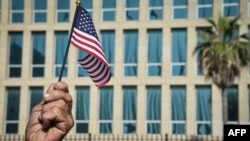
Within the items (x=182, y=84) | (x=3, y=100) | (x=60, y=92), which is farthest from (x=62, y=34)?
(x=60, y=92)

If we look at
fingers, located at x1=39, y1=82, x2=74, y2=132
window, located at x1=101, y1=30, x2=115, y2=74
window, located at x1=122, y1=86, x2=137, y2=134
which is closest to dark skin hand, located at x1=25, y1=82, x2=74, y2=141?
fingers, located at x1=39, y1=82, x2=74, y2=132

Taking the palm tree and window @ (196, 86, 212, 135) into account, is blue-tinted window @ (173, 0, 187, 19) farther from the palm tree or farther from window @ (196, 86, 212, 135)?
window @ (196, 86, 212, 135)

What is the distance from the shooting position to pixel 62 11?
3447 centimetres

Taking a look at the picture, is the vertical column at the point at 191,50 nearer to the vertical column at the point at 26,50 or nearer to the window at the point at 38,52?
the window at the point at 38,52

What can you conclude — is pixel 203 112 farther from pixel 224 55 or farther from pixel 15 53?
pixel 15 53

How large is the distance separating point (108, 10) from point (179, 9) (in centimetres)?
476

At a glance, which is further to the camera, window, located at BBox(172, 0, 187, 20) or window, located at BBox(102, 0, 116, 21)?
window, located at BBox(102, 0, 116, 21)

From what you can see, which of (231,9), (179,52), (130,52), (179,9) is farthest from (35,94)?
(231,9)

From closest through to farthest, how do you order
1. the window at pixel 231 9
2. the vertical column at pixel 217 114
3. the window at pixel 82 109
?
1. the vertical column at pixel 217 114
2. the window at pixel 231 9
3. the window at pixel 82 109

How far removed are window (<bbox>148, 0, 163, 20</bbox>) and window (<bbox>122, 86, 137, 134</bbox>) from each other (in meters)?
4.85

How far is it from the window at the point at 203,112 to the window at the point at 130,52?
447cm

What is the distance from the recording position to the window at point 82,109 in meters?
32.8

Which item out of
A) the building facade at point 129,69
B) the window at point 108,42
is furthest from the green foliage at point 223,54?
the window at point 108,42

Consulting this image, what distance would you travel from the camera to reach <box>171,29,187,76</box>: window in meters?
32.2
